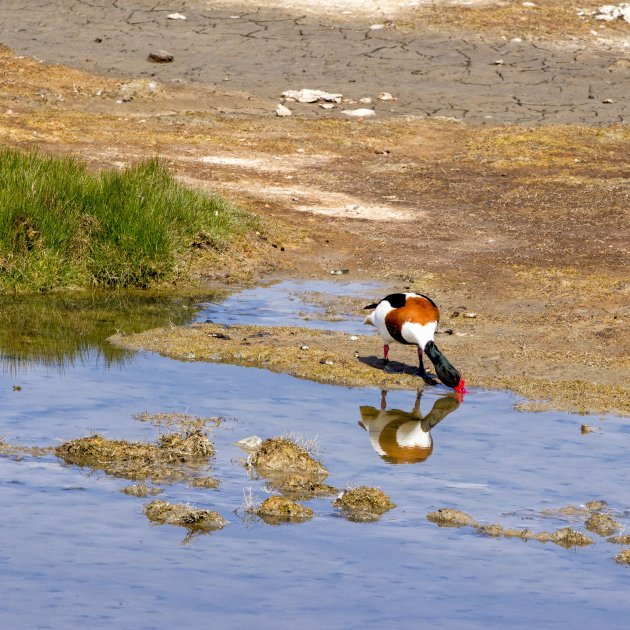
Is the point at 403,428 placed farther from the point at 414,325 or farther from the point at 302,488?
the point at 302,488

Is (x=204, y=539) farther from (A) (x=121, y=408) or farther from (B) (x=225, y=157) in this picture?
(B) (x=225, y=157)

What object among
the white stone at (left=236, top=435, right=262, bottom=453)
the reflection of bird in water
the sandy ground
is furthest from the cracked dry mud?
the white stone at (left=236, top=435, right=262, bottom=453)

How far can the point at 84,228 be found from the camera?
43.2 feet

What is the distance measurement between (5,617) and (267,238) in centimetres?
983

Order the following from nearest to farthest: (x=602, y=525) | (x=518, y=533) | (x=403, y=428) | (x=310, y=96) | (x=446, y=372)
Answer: (x=518, y=533), (x=602, y=525), (x=403, y=428), (x=446, y=372), (x=310, y=96)

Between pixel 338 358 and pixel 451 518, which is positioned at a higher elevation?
pixel 451 518

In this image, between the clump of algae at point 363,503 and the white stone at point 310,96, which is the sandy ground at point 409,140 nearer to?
the white stone at point 310,96

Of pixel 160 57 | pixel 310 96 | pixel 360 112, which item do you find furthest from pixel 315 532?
pixel 160 57

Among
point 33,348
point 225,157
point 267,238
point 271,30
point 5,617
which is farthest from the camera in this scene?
point 271,30

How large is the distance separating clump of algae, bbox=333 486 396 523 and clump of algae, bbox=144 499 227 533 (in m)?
0.69

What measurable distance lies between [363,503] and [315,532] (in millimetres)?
423

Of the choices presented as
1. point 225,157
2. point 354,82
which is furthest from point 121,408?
point 354,82

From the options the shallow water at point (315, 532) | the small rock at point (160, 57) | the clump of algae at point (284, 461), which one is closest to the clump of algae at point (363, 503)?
the shallow water at point (315, 532)

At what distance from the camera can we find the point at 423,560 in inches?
257
